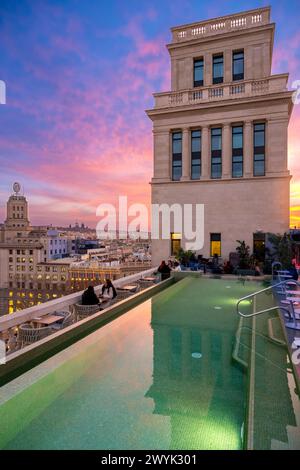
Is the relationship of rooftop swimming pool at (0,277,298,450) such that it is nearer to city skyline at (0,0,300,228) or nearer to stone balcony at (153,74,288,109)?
city skyline at (0,0,300,228)

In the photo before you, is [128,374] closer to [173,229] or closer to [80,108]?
[173,229]

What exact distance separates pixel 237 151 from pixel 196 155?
3044mm

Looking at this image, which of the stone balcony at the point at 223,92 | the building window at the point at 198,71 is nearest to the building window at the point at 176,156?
the stone balcony at the point at 223,92

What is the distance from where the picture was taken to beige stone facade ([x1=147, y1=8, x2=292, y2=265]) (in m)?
18.0

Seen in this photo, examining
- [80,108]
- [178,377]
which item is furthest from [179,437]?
[80,108]

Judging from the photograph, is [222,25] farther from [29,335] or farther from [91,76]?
[29,335]

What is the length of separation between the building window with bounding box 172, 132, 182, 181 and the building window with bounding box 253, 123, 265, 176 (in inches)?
219

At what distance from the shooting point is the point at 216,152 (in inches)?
780

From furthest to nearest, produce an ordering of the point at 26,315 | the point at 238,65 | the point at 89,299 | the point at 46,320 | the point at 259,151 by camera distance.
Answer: the point at 238,65
the point at 259,151
the point at 89,299
the point at 46,320
the point at 26,315

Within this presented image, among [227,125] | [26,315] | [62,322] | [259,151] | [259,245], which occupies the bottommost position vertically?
[62,322]

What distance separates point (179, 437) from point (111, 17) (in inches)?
808

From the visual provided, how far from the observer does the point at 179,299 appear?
9562 millimetres

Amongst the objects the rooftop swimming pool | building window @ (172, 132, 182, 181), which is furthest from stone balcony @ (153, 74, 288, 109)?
the rooftop swimming pool

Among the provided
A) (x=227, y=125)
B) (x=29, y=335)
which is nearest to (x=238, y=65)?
(x=227, y=125)
